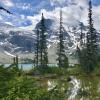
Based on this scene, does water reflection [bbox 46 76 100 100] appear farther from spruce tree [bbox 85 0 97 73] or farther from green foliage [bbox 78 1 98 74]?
spruce tree [bbox 85 0 97 73]

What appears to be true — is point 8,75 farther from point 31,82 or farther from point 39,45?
point 39,45

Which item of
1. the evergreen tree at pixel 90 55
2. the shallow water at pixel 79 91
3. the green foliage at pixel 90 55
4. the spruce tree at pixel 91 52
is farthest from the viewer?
the spruce tree at pixel 91 52

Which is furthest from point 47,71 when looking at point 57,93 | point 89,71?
point 57,93

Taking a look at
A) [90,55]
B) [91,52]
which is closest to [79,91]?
[90,55]

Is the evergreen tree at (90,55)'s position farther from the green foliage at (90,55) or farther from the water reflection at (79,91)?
the water reflection at (79,91)

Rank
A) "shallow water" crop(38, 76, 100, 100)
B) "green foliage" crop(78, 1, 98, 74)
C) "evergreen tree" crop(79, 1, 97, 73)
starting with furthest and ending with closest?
1. "evergreen tree" crop(79, 1, 97, 73)
2. "green foliage" crop(78, 1, 98, 74)
3. "shallow water" crop(38, 76, 100, 100)

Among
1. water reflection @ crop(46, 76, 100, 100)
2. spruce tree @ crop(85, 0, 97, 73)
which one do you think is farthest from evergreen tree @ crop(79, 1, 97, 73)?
water reflection @ crop(46, 76, 100, 100)

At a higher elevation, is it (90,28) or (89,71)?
(90,28)

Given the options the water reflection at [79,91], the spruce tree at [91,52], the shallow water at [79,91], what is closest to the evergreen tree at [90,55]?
the spruce tree at [91,52]

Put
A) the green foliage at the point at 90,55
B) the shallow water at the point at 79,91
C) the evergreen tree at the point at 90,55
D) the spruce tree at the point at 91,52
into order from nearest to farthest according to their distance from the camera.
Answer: the shallow water at the point at 79,91 → the green foliage at the point at 90,55 → the evergreen tree at the point at 90,55 → the spruce tree at the point at 91,52

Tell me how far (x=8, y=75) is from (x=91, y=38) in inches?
3974

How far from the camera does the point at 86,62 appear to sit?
99000mm

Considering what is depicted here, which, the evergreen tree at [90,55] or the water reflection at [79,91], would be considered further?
the evergreen tree at [90,55]

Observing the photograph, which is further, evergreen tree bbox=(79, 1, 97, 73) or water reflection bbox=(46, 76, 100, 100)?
evergreen tree bbox=(79, 1, 97, 73)
